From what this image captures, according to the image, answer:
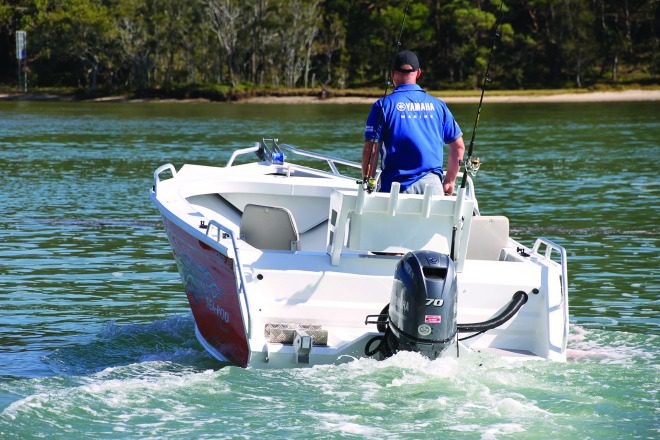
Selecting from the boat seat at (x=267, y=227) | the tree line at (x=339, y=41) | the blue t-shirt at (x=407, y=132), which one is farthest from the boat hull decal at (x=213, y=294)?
the tree line at (x=339, y=41)

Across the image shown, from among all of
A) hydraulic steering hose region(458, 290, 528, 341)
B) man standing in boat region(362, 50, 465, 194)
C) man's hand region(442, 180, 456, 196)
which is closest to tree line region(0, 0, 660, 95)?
man's hand region(442, 180, 456, 196)

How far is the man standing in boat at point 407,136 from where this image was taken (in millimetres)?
7215

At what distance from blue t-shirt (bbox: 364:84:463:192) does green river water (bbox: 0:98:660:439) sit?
136 centimetres

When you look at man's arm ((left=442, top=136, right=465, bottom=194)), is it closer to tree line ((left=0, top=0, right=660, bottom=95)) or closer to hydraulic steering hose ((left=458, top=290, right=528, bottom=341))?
hydraulic steering hose ((left=458, top=290, right=528, bottom=341))

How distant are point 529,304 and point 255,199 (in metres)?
3.63

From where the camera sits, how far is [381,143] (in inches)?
288

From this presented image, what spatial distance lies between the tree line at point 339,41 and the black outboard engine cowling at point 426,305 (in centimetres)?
7171

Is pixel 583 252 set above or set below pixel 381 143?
below

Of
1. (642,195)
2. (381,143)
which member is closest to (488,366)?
(381,143)

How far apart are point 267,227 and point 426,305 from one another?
207cm

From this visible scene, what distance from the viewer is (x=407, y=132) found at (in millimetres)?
7215

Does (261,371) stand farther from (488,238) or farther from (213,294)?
(488,238)

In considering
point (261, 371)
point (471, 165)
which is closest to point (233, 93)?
point (471, 165)

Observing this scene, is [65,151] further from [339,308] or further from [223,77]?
[223,77]
